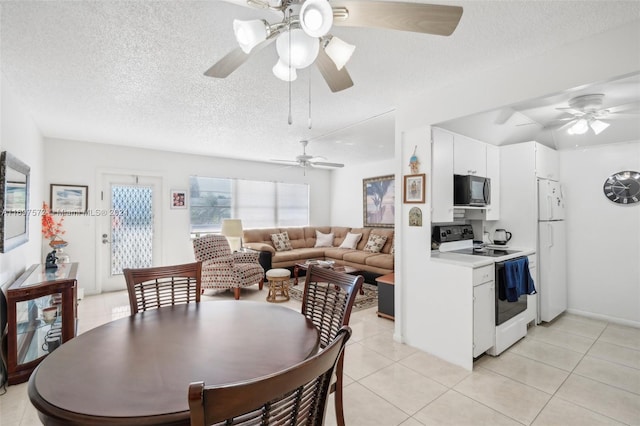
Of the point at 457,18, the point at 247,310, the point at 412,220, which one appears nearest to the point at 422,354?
the point at 412,220

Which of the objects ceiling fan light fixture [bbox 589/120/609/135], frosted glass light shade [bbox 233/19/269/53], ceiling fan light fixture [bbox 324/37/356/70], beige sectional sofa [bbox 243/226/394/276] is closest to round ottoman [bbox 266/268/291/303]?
beige sectional sofa [bbox 243/226/394/276]

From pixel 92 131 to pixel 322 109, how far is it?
328cm

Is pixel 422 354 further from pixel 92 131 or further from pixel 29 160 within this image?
pixel 92 131

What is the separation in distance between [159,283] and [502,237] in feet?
11.8

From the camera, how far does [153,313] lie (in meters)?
1.72

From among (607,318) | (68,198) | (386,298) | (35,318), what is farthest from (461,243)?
(68,198)

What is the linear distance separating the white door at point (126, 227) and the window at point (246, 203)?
2.28ft

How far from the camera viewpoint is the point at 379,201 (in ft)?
21.4

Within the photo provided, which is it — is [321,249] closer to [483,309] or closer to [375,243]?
[375,243]

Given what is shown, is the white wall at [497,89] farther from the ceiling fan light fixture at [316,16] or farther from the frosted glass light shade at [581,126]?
the ceiling fan light fixture at [316,16]

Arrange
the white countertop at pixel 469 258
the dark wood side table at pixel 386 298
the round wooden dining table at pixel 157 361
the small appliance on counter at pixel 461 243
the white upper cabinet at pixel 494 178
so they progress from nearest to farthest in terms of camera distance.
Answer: the round wooden dining table at pixel 157 361 < the white countertop at pixel 469 258 < the small appliance on counter at pixel 461 243 < the white upper cabinet at pixel 494 178 < the dark wood side table at pixel 386 298

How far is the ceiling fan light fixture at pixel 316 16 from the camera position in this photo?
106 cm

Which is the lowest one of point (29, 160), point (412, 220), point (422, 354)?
point (422, 354)

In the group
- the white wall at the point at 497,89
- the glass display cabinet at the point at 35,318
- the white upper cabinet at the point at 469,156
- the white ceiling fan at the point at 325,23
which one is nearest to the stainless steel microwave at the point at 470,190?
the white upper cabinet at the point at 469,156
